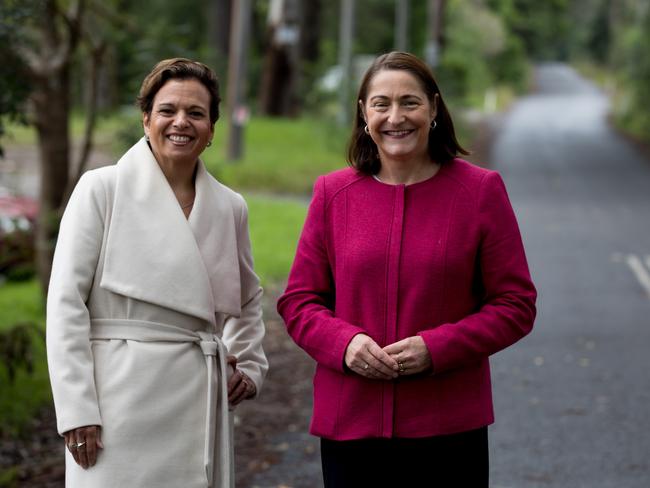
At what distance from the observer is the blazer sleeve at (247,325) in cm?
375

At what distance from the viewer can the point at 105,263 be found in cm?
330

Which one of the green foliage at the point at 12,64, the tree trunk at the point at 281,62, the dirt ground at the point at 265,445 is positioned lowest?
the dirt ground at the point at 265,445

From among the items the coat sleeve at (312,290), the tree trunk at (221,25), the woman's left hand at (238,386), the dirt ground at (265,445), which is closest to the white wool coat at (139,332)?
the woman's left hand at (238,386)

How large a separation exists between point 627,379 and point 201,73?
5.91 m

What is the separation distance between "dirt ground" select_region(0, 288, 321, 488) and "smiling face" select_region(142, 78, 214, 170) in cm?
295

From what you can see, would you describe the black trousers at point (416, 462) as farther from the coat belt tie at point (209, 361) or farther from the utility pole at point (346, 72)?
the utility pole at point (346, 72)

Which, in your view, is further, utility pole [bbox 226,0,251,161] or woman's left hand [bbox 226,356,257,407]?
utility pole [bbox 226,0,251,161]

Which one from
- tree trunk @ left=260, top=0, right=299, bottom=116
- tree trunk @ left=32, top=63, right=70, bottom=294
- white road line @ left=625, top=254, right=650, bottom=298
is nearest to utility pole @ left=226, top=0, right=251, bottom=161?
tree trunk @ left=260, top=0, right=299, bottom=116

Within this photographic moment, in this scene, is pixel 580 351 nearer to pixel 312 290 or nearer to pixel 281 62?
pixel 312 290

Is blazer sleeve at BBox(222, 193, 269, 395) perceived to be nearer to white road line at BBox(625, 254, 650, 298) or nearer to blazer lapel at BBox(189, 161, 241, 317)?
blazer lapel at BBox(189, 161, 241, 317)

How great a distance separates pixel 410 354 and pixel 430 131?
0.70 m

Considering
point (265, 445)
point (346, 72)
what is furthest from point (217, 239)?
point (346, 72)

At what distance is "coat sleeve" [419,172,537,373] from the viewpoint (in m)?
3.28

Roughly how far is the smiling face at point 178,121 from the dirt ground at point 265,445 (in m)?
2.95
